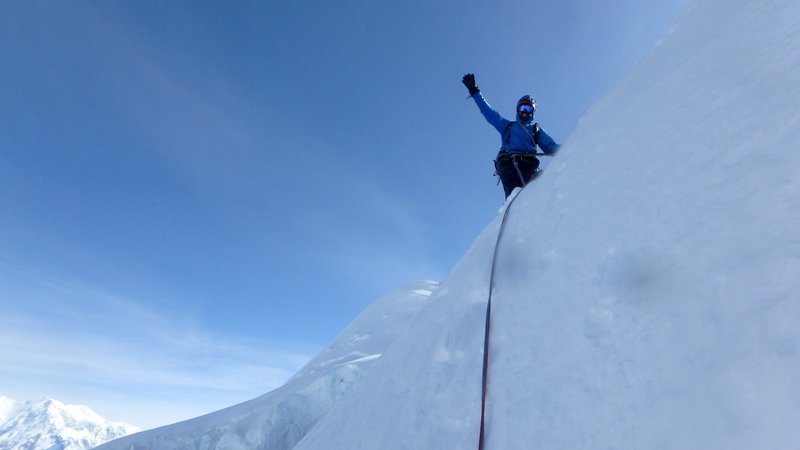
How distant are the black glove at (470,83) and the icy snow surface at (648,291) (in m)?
2.78

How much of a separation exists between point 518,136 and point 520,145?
0.17 meters

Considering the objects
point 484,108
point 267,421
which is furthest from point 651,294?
point 267,421

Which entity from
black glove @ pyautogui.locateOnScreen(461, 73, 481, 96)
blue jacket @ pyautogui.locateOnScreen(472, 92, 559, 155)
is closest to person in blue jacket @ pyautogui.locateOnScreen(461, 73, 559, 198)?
blue jacket @ pyautogui.locateOnScreen(472, 92, 559, 155)

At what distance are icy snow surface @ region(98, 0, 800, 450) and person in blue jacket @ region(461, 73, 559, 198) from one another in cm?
170

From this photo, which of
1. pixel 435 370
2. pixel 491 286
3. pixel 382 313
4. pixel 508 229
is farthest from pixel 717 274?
pixel 382 313

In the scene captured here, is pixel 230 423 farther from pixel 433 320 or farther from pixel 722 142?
pixel 722 142

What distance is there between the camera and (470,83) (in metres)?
7.30

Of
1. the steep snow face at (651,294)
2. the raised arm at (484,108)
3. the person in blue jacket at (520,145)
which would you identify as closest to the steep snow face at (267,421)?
the person in blue jacket at (520,145)

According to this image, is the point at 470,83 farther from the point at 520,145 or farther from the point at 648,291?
the point at 648,291

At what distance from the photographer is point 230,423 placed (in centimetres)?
877

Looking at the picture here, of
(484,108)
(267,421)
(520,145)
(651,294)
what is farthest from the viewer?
(267,421)

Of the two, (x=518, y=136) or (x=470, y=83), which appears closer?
(x=518, y=136)

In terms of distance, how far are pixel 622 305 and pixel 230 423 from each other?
29.8 ft

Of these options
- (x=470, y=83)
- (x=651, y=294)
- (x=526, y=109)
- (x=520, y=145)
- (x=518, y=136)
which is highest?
(x=470, y=83)
